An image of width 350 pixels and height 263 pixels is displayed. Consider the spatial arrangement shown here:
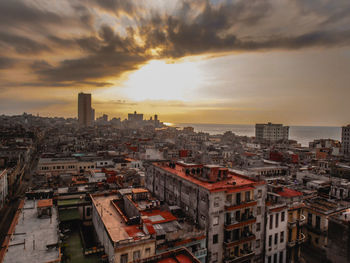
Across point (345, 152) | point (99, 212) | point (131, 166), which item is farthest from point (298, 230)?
point (345, 152)

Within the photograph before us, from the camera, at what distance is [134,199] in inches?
1581

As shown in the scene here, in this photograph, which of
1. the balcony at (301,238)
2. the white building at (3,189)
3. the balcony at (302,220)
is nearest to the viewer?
the balcony at (301,238)

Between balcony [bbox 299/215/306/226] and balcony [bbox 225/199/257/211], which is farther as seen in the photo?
balcony [bbox 299/215/306/226]

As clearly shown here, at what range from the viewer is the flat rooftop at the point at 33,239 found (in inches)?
1026

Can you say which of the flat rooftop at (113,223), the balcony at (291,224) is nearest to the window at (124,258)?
the flat rooftop at (113,223)

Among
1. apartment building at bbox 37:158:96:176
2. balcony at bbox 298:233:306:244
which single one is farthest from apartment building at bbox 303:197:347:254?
apartment building at bbox 37:158:96:176

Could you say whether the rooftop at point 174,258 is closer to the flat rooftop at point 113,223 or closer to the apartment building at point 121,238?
the apartment building at point 121,238

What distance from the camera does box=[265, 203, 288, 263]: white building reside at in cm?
3712

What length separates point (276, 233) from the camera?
3812 cm

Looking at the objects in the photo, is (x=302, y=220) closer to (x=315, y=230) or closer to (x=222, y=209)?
(x=315, y=230)

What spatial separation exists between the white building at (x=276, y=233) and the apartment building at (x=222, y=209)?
8.21 ft

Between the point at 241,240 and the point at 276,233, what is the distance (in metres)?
8.68

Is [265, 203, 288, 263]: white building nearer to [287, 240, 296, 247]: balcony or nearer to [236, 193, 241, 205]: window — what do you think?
[287, 240, 296, 247]: balcony

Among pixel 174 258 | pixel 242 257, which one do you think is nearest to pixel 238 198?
pixel 242 257
